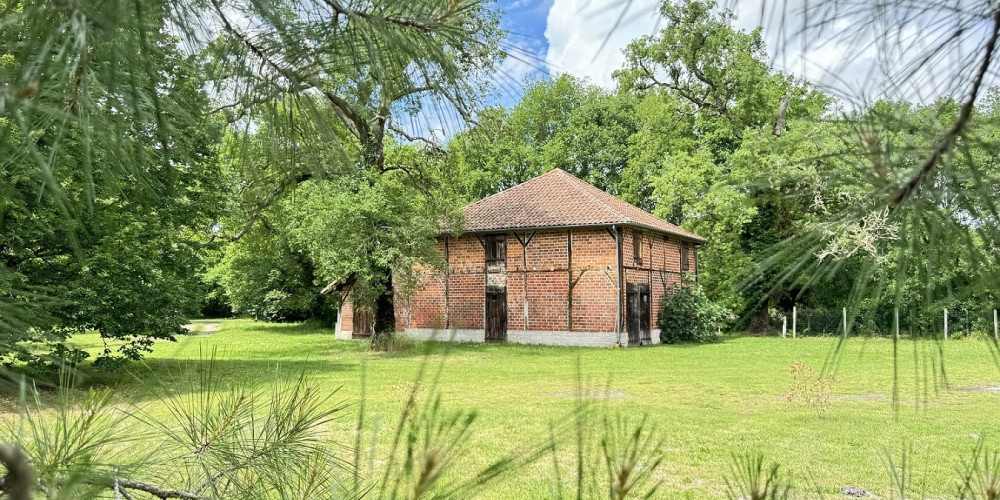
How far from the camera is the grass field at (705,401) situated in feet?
8.28

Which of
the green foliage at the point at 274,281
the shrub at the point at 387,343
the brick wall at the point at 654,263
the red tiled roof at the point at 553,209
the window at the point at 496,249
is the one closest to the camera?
the shrub at the point at 387,343

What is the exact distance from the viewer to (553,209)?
20359mm

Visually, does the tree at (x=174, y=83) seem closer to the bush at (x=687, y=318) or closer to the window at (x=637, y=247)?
the window at (x=637, y=247)

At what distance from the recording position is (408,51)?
1.61 metres

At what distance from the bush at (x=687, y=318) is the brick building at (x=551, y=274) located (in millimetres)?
432

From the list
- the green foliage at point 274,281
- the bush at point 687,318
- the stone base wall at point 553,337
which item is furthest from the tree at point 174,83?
the green foliage at point 274,281

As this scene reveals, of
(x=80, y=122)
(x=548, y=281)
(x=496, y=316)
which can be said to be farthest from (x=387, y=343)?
(x=80, y=122)

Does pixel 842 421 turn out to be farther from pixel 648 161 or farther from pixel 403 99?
pixel 648 161

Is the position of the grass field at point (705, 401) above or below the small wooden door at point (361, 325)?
below

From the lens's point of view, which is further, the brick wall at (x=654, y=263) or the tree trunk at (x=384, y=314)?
the brick wall at (x=654, y=263)

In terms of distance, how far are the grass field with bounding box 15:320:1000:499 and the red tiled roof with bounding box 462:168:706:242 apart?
416 cm

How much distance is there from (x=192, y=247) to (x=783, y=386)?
10.0 meters

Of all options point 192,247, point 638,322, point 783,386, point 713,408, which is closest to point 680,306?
point 638,322

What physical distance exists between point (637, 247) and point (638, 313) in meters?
1.93
